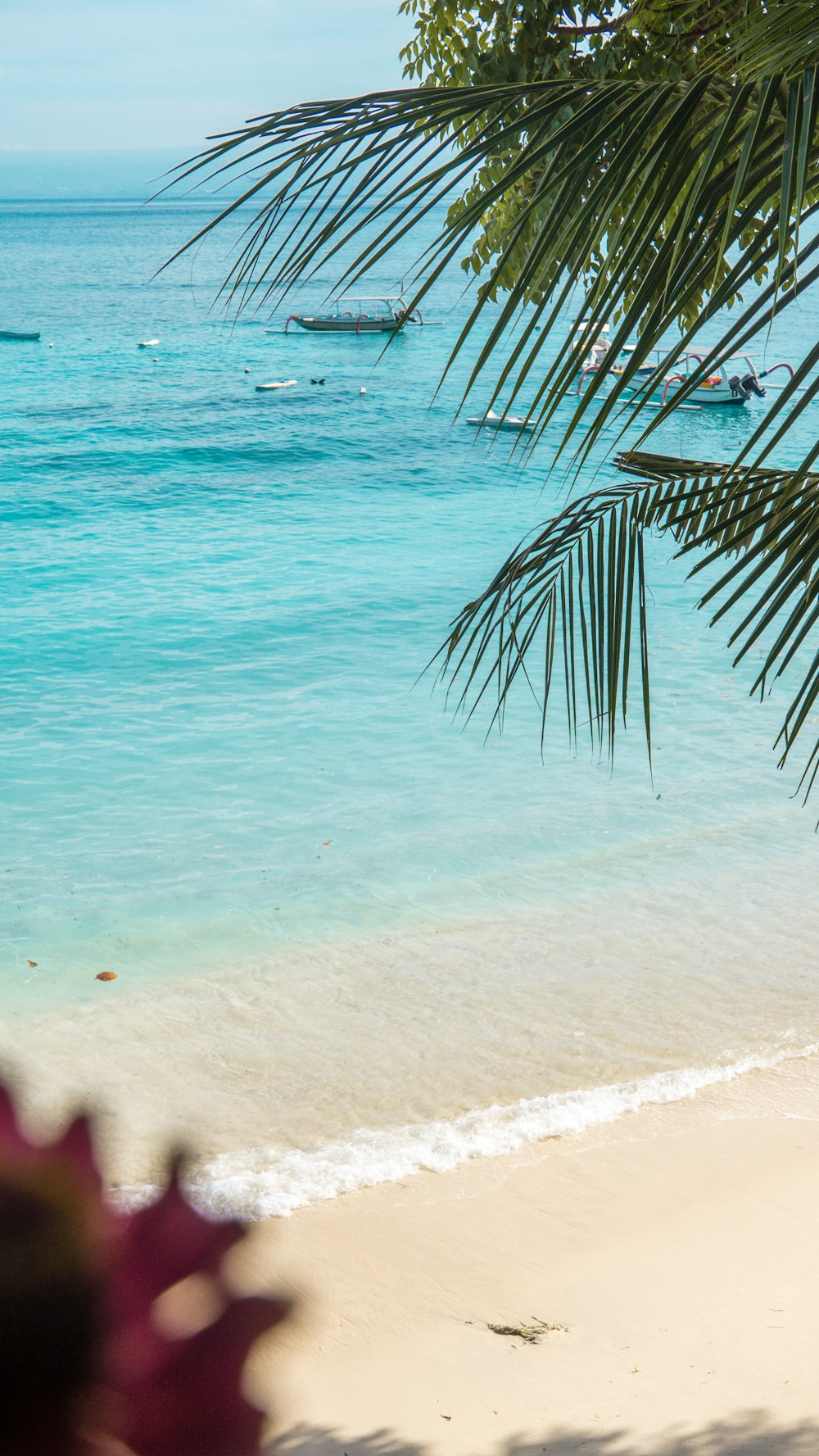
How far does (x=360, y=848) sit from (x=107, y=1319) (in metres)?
8.35

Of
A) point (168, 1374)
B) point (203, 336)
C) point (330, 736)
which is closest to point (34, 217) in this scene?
point (203, 336)

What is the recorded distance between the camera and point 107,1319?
13.1 inches

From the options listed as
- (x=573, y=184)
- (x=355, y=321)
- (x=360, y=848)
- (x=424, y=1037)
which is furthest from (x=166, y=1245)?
(x=355, y=321)

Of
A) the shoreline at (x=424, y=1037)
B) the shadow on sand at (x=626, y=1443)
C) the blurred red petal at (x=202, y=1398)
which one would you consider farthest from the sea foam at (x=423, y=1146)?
the blurred red petal at (x=202, y=1398)

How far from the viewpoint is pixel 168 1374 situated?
0.34m

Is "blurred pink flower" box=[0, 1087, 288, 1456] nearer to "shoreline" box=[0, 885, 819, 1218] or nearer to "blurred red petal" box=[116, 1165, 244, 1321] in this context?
"blurred red petal" box=[116, 1165, 244, 1321]

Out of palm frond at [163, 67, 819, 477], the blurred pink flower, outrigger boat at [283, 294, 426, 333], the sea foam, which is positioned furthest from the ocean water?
outrigger boat at [283, 294, 426, 333]

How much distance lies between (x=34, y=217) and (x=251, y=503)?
151623mm

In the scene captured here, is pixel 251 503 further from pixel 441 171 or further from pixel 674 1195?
pixel 441 171

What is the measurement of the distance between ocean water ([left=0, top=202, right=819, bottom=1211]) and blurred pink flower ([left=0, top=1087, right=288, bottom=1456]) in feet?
2.41

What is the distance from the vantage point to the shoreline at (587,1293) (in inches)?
133

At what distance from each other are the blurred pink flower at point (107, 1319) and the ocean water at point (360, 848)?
2.41ft

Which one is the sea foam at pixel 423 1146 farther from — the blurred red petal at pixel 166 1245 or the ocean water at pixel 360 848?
the blurred red petal at pixel 166 1245

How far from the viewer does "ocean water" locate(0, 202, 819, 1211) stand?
570 centimetres
